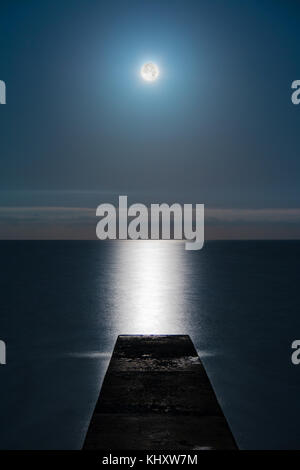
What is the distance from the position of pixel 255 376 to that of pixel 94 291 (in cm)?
4207

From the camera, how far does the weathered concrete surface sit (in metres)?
7.66

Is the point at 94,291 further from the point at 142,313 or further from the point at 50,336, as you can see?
the point at 50,336

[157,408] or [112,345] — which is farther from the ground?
[112,345]

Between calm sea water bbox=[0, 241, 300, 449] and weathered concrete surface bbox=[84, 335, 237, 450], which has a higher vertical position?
calm sea water bbox=[0, 241, 300, 449]

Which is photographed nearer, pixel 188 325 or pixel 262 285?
pixel 188 325

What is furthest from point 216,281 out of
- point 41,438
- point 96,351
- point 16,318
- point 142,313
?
point 41,438

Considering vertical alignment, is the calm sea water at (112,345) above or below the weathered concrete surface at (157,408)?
above

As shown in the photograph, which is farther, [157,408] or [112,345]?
[112,345]

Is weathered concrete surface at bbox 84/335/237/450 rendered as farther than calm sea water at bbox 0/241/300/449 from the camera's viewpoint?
No

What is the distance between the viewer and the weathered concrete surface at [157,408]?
7.66 meters

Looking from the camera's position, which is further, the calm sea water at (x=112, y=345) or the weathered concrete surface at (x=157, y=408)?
the calm sea water at (x=112, y=345)

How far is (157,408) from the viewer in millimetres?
9117

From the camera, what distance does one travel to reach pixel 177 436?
7809 millimetres

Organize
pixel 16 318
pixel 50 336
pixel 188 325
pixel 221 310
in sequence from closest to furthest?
pixel 50 336 → pixel 188 325 → pixel 16 318 → pixel 221 310
